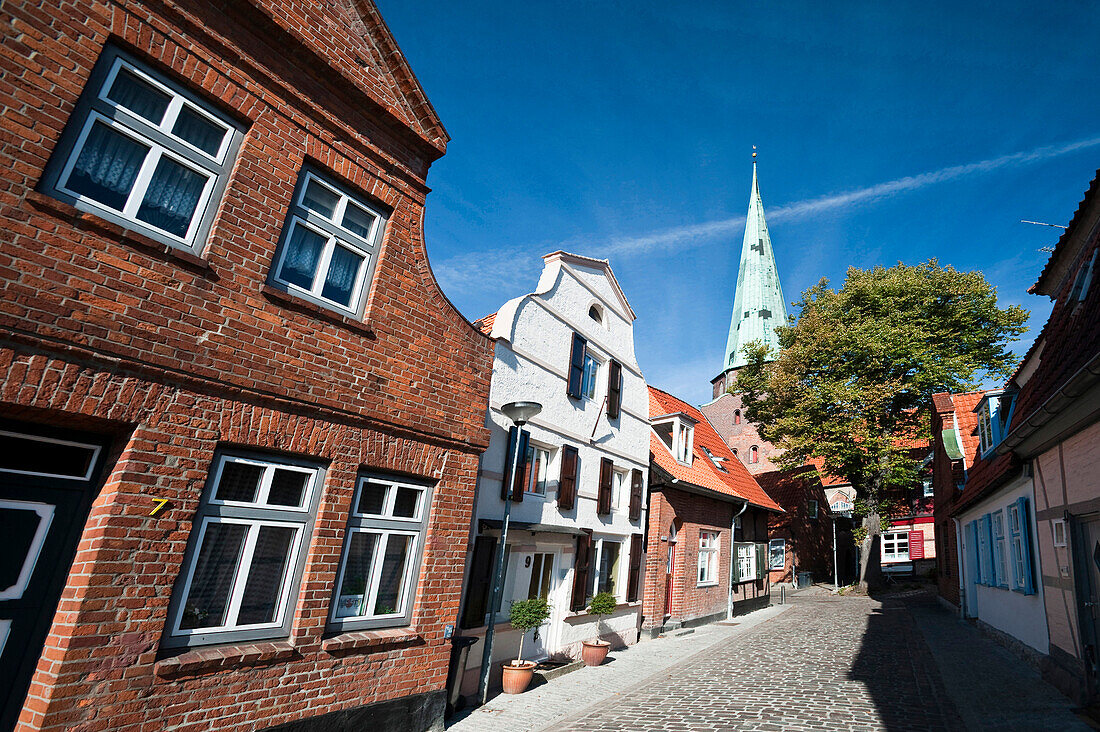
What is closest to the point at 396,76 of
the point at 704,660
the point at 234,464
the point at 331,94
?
the point at 331,94

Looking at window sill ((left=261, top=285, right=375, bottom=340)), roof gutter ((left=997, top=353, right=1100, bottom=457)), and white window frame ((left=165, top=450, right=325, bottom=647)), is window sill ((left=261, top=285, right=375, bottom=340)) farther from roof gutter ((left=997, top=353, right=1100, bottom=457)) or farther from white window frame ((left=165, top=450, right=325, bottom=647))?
roof gutter ((left=997, top=353, right=1100, bottom=457))

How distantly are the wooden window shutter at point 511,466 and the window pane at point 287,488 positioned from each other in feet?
12.7

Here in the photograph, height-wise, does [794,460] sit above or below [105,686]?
above

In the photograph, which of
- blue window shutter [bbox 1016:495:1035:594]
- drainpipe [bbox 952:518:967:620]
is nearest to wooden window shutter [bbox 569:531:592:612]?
blue window shutter [bbox 1016:495:1035:594]

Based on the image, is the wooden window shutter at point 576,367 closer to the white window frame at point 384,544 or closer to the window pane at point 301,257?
the white window frame at point 384,544

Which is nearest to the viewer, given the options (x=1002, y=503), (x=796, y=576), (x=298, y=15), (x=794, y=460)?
(x=298, y=15)

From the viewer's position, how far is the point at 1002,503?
11.2 m

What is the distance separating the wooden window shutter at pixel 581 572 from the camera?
36.1ft

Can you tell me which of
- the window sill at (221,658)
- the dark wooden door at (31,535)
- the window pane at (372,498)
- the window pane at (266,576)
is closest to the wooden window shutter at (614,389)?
the window pane at (372,498)

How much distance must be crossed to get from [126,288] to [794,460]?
2547 cm

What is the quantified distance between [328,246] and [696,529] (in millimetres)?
13759

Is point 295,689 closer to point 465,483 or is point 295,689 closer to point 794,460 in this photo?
point 465,483

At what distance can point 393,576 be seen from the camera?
6.45 metres

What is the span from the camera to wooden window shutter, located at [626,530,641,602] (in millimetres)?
13266
